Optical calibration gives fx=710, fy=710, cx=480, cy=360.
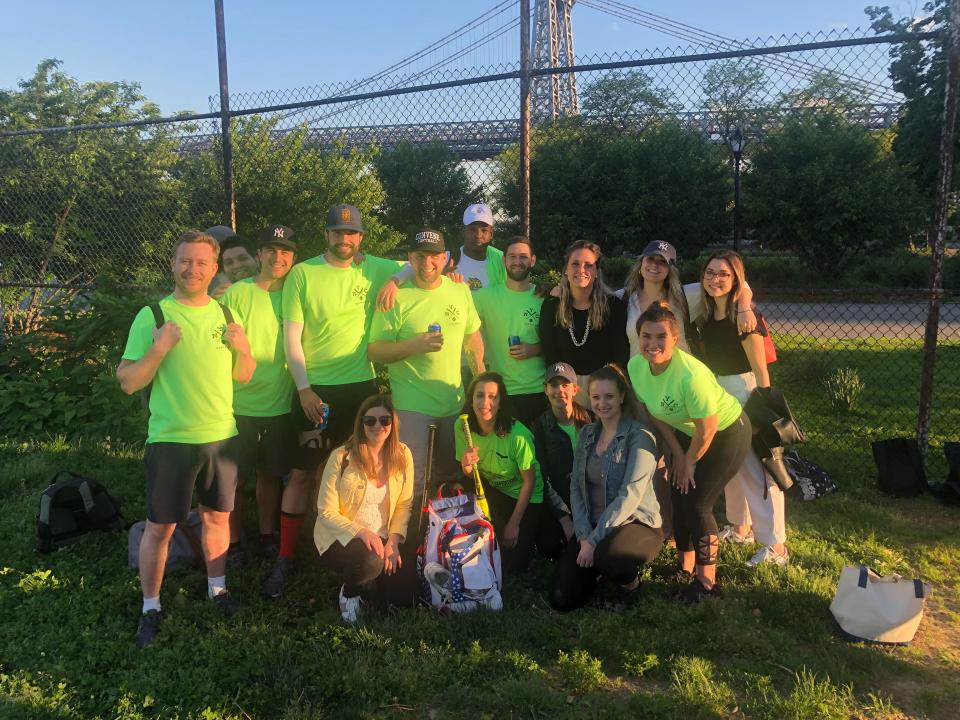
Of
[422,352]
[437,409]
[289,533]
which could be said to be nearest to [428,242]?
[422,352]

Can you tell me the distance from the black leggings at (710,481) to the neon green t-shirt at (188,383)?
7.68ft

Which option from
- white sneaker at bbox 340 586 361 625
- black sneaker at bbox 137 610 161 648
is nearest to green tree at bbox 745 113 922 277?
white sneaker at bbox 340 586 361 625

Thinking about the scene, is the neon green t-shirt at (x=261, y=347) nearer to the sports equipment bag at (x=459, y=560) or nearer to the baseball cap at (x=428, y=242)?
the baseball cap at (x=428, y=242)

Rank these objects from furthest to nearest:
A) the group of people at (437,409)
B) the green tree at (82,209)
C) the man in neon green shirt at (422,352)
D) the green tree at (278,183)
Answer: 1. the green tree at (278,183)
2. the green tree at (82,209)
3. the man in neon green shirt at (422,352)
4. the group of people at (437,409)

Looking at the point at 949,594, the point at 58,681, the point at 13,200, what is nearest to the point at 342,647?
the point at 58,681

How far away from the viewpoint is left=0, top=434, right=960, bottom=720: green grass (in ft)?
9.11

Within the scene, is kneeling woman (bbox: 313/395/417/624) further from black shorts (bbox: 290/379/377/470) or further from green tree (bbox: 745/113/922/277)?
green tree (bbox: 745/113/922/277)

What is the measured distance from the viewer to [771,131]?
848 inches

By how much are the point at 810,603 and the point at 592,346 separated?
168 centimetres

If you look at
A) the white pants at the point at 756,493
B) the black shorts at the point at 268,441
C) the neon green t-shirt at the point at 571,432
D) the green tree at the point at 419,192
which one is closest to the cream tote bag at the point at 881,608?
the white pants at the point at 756,493

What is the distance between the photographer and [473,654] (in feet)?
10.2

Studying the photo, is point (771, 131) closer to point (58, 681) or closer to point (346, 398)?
point (346, 398)

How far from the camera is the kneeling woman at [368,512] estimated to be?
11.3 feet

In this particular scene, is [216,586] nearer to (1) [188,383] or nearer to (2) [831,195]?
(1) [188,383]
